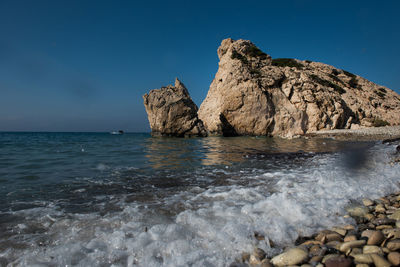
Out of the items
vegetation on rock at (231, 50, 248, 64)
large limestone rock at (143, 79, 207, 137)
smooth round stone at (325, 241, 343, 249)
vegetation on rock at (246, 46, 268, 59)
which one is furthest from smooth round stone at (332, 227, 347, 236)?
vegetation on rock at (246, 46, 268, 59)

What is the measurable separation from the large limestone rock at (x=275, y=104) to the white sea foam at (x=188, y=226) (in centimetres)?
2967

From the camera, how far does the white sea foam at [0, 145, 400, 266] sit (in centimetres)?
206

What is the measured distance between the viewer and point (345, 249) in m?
1.96

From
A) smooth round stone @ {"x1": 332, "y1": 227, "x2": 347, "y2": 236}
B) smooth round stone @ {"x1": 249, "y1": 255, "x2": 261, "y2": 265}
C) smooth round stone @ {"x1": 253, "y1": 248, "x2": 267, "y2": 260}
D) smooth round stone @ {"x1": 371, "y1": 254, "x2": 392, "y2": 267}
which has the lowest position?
smooth round stone @ {"x1": 249, "y1": 255, "x2": 261, "y2": 265}

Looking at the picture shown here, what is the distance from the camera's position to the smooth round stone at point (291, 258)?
1.86 m

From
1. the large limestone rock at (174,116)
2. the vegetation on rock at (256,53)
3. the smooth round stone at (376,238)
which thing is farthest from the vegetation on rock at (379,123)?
the smooth round stone at (376,238)

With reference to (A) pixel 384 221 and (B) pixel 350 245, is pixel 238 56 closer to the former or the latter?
(A) pixel 384 221

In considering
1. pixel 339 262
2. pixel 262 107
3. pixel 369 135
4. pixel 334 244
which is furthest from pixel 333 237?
pixel 262 107

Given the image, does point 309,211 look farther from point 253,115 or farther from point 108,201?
point 253,115

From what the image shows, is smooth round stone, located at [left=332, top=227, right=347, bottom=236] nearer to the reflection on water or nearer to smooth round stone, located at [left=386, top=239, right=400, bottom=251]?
smooth round stone, located at [left=386, top=239, right=400, bottom=251]

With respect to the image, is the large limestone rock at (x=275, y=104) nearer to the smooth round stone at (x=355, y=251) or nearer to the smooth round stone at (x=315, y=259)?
the smooth round stone at (x=355, y=251)

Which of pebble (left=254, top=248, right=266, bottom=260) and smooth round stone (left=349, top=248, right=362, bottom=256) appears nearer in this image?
smooth round stone (left=349, top=248, right=362, bottom=256)

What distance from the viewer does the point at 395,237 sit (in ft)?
6.55

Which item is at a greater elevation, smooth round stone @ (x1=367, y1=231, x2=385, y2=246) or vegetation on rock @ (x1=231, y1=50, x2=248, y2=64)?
vegetation on rock @ (x1=231, y1=50, x2=248, y2=64)
